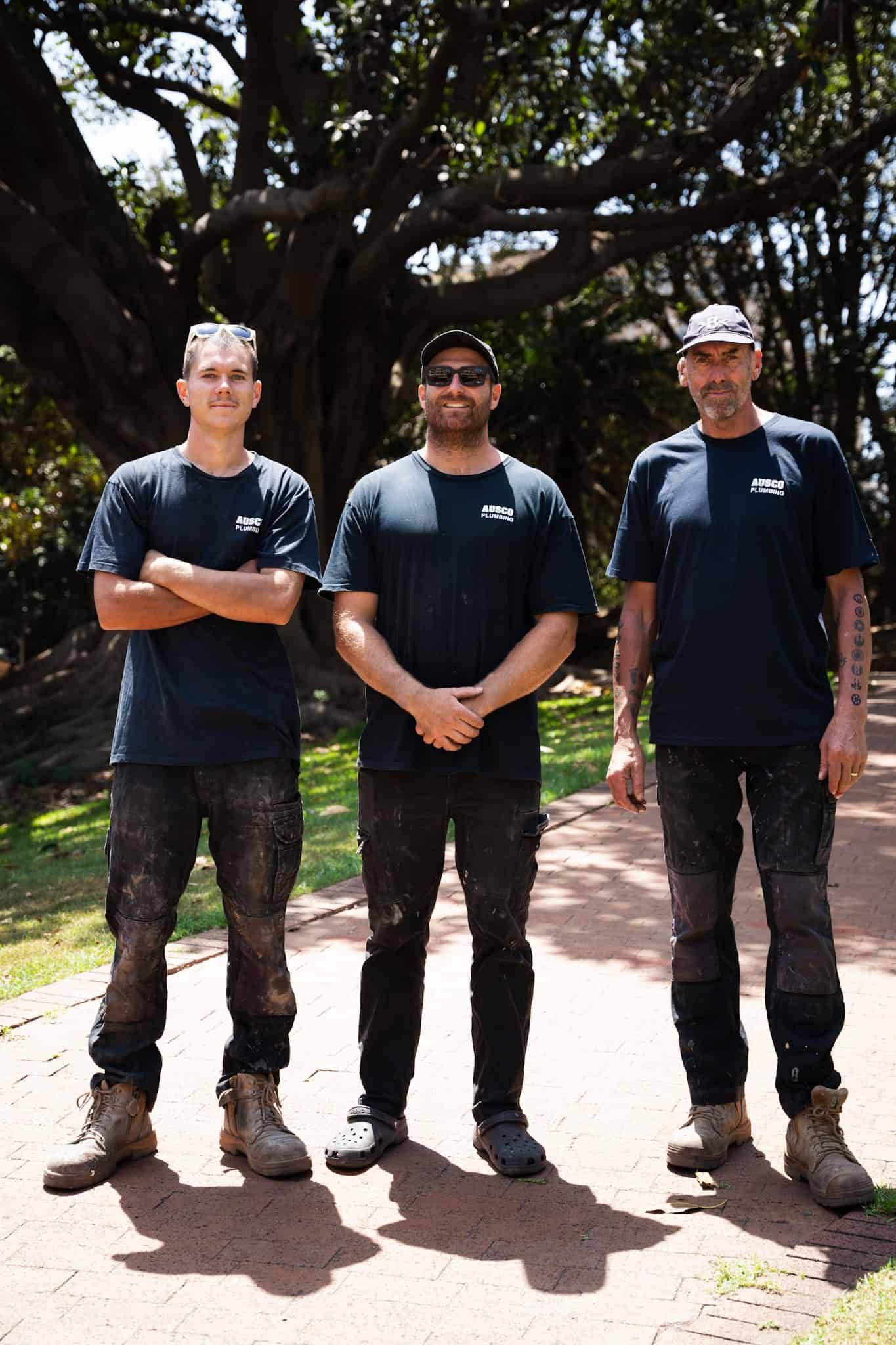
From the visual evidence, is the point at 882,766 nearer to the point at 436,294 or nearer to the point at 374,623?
the point at 374,623

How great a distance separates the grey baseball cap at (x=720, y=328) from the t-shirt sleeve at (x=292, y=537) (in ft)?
3.89

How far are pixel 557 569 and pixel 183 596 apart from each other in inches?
41.9

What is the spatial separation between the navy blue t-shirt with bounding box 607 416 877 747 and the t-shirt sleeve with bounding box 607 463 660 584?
10 centimetres

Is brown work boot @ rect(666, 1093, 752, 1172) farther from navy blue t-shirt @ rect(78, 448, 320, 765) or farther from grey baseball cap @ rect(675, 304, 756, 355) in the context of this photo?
grey baseball cap @ rect(675, 304, 756, 355)

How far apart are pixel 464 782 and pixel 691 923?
2.53 feet

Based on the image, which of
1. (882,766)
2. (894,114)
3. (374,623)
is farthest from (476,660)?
(894,114)

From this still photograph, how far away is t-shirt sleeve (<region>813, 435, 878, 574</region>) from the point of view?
400cm

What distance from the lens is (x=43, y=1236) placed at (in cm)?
358

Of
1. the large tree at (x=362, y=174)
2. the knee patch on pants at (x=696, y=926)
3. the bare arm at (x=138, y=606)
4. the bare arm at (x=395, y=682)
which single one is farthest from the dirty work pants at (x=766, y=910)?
the large tree at (x=362, y=174)

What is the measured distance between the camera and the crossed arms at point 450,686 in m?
3.90

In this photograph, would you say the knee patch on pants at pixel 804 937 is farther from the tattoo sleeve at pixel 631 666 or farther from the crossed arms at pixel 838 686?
the tattoo sleeve at pixel 631 666

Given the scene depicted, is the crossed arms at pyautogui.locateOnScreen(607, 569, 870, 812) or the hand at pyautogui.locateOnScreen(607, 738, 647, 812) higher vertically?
the crossed arms at pyautogui.locateOnScreen(607, 569, 870, 812)

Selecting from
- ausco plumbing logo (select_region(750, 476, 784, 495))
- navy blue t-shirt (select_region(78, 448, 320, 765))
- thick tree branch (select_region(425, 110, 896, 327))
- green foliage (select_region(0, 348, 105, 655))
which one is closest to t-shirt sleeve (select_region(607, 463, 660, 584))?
ausco plumbing logo (select_region(750, 476, 784, 495))

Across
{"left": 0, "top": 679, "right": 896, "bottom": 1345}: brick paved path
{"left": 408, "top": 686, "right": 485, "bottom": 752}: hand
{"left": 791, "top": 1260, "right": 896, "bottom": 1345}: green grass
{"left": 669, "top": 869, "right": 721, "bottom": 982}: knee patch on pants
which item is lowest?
{"left": 0, "top": 679, "right": 896, "bottom": 1345}: brick paved path
